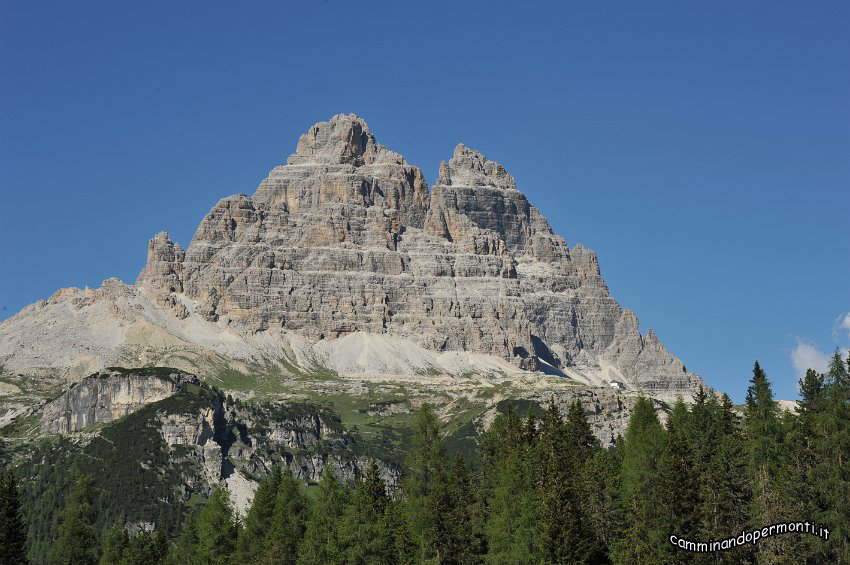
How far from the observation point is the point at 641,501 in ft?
397

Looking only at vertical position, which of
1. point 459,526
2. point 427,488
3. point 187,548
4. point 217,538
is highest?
point 427,488

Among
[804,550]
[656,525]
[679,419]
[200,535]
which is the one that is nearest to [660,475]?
[656,525]

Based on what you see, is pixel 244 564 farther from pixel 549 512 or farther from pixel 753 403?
pixel 753 403

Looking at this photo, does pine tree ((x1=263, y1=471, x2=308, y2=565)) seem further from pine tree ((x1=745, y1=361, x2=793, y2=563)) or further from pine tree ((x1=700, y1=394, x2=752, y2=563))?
pine tree ((x1=745, y1=361, x2=793, y2=563))

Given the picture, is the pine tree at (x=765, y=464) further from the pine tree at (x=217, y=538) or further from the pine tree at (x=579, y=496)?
the pine tree at (x=217, y=538)

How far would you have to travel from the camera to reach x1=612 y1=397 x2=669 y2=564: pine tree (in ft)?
371

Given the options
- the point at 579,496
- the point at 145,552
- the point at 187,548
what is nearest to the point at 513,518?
the point at 579,496

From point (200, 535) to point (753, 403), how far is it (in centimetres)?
6458

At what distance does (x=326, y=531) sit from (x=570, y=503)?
2968 centimetres

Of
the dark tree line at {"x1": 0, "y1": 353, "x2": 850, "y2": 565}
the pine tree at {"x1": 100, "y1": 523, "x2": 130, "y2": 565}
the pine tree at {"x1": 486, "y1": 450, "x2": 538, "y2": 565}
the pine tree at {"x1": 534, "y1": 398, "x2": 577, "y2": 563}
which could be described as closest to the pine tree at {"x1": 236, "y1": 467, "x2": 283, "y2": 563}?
the dark tree line at {"x1": 0, "y1": 353, "x2": 850, "y2": 565}

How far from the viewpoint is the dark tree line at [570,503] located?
111m

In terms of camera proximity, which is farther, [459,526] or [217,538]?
[217,538]

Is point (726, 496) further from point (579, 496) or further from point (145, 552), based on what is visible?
point (145, 552)

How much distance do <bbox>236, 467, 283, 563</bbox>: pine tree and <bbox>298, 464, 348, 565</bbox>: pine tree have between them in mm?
5242
